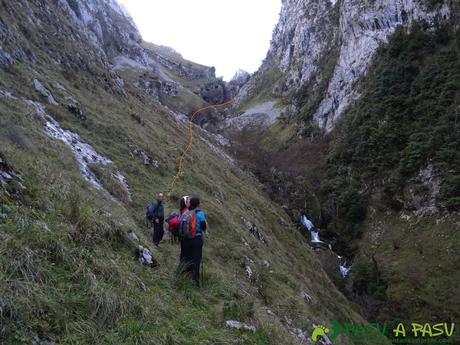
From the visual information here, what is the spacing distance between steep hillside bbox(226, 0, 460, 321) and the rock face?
12.8 inches

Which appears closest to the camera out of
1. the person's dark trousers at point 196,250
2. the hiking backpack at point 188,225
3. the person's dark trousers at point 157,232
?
the hiking backpack at point 188,225

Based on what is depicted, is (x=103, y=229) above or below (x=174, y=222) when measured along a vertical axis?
below

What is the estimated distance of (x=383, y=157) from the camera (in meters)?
63.3

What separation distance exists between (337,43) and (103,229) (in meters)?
105

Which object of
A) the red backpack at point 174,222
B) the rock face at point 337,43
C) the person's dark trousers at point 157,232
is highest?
the rock face at point 337,43

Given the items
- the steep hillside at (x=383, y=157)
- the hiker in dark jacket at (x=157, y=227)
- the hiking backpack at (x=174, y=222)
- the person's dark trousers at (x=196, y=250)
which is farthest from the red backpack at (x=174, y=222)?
the steep hillside at (x=383, y=157)

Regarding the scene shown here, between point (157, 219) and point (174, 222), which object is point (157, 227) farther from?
point (174, 222)

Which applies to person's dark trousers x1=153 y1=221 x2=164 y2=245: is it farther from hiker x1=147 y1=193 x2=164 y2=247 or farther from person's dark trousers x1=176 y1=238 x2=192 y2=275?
person's dark trousers x1=176 y1=238 x2=192 y2=275

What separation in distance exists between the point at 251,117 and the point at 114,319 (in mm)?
126406

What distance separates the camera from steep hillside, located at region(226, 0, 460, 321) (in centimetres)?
4520

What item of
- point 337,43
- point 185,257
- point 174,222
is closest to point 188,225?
point 174,222

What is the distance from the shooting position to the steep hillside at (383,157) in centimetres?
4520

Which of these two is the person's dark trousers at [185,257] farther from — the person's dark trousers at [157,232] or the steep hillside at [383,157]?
the steep hillside at [383,157]

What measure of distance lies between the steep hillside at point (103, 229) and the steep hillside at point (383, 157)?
62.7 ft
